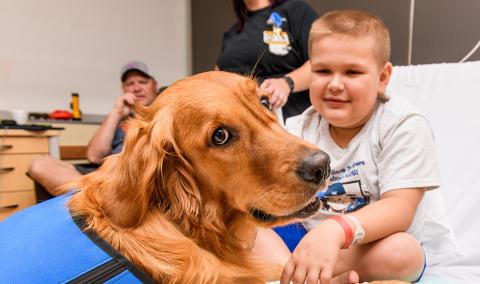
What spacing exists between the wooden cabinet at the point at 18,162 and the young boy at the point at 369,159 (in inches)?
75.8

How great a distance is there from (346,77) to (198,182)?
0.67 m

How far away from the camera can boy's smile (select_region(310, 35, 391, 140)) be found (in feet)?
3.94

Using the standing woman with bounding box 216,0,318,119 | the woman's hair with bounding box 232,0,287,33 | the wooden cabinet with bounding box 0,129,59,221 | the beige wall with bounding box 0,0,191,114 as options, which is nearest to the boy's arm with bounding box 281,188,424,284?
the standing woman with bounding box 216,0,318,119

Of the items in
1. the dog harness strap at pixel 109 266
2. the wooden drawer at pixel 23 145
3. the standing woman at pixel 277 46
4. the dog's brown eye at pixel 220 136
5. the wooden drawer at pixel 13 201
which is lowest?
the wooden drawer at pixel 13 201

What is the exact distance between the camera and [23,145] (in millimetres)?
2492

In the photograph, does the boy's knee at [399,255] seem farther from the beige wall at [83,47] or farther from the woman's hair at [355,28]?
the beige wall at [83,47]

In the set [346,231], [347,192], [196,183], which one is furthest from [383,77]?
[196,183]

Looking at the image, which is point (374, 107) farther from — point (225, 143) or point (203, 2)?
point (203, 2)

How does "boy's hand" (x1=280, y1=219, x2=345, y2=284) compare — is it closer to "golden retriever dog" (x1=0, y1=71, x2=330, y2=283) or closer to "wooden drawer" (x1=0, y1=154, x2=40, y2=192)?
"golden retriever dog" (x1=0, y1=71, x2=330, y2=283)

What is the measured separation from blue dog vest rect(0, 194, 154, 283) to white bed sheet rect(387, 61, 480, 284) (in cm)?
99

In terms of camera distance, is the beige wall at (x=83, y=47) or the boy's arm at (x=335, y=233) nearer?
the boy's arm at (x=335, y=233)

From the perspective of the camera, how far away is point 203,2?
12.6 ft

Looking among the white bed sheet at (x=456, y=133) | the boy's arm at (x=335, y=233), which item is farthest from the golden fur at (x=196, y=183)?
the white bed sheet at (x=456, y=133)

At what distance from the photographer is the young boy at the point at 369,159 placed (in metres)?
1.02
